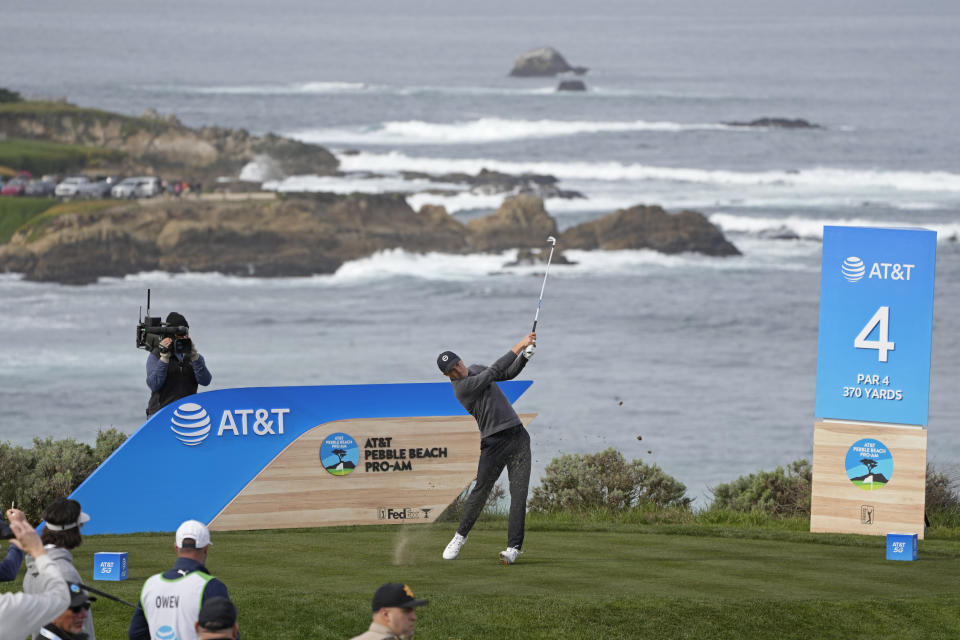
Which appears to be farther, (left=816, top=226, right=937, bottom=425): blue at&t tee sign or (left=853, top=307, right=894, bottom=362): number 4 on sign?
(left=853, top=307, right=894, bottom=362): number 4 on sign

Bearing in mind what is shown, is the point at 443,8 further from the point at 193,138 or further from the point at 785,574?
the point at 785,574

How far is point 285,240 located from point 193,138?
27.4 ft

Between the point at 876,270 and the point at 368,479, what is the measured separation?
5403mm

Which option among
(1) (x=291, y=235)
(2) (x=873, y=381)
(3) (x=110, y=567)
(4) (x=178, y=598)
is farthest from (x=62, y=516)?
(1) (x=291, y=235)

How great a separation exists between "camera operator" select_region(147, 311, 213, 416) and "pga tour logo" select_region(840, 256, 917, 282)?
6.34 meters

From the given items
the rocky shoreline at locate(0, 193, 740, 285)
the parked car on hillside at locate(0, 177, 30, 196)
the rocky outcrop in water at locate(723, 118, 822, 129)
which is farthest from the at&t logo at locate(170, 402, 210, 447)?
the rocky outcrop in water at locate(723, 118, 822, 129)

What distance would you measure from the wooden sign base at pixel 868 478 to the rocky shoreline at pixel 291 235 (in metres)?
54.6

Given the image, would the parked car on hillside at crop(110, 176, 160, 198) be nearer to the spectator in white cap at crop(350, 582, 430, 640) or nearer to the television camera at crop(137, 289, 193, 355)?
the television camera at crop(137, 289, 193, 355)

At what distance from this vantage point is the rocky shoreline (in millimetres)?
68875

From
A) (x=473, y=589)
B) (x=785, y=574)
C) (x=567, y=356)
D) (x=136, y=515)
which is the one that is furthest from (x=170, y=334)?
(x=567, y=356)

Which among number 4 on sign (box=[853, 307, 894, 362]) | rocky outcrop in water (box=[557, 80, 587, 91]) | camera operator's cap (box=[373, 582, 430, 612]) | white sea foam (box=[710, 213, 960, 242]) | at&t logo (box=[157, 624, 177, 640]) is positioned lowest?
at&t logo (box=[157, 624, 177, 640])

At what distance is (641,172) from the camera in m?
76.2

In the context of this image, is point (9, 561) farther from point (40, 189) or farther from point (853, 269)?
point (40, 189)

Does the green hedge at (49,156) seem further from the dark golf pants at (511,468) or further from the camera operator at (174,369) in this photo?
the dark golf pants at (511,468)
